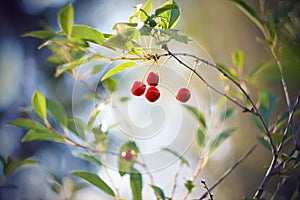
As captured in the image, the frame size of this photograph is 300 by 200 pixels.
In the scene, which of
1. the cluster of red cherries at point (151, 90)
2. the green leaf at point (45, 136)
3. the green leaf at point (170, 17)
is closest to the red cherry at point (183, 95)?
the cluster of red cherries at point (151, 90)

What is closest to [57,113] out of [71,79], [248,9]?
[248,9]

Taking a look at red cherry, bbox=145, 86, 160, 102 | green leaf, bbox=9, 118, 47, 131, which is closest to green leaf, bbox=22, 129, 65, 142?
green leaf, bbox=9, 118, 47, 131

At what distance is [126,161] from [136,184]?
0.06 metres

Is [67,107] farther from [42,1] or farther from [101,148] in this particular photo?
[101,148]

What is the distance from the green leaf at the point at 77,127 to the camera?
1.08 m

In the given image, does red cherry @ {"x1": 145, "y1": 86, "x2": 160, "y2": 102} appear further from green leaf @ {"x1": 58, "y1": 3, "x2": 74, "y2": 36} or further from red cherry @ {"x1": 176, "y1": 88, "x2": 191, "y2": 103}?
green leaf @ {"x1": 58, "y1": 3, "x2": 74, "y2": 36}

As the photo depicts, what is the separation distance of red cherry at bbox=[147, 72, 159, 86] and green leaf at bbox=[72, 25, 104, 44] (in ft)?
0.48

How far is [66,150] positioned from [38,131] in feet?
6.14

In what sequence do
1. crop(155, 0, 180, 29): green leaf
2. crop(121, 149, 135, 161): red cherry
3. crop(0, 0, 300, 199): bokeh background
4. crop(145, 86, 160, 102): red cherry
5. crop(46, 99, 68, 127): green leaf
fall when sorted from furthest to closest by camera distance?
crop(0, 0, 300, 199): bokeh background < crop(46, 99, 68, 127): green leaf < crop(121, 149, 135, 161): red cherry < crop(145, 86, 160, 102): red cherry < crop(155, 0, 180, 29): green leaf

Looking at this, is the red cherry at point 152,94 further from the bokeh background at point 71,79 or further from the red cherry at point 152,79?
the bokeh background at point 71,79

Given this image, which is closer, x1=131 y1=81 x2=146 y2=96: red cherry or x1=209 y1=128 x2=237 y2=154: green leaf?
x1=131 y1=81 x2=146 y2=96: red cherry

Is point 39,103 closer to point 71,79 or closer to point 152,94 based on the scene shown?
point 152,94

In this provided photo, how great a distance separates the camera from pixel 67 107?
9.27 ft

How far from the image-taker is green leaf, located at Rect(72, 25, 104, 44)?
0.70 m
